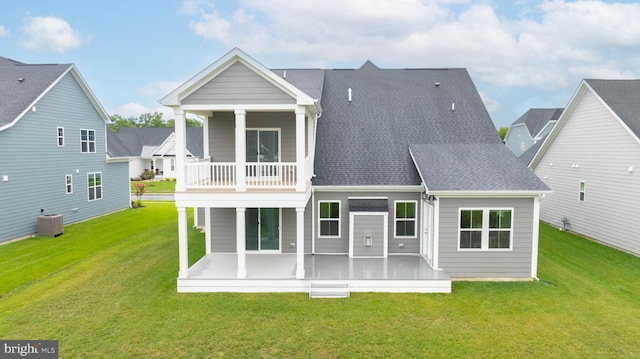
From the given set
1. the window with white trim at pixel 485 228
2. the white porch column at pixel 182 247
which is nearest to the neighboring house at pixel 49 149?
the white porch column at pixel 182 247

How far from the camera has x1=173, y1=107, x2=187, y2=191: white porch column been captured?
10656 millimetres

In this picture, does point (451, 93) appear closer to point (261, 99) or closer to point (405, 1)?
point (405, 1)

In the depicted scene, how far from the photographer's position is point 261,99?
1062 cm

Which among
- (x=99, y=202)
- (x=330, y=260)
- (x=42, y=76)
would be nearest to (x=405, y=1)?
(x=330, y=260)

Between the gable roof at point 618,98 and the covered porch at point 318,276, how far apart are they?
33.2ft

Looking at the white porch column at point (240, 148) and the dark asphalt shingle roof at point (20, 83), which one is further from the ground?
the dark asphalt shingle roof at point (20, 83)

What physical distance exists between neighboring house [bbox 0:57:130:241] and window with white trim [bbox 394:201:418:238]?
16.0m

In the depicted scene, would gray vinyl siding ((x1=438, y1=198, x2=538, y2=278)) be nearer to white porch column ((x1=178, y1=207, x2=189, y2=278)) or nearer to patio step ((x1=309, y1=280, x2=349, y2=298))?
patio step ((x1=309, y1=280, x2=349, y2=298))

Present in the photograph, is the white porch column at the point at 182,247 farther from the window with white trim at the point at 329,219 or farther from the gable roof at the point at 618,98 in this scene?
the gable roof at the point at 618,98

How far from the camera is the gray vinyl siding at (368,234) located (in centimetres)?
1295

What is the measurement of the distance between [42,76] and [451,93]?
19.9 metres

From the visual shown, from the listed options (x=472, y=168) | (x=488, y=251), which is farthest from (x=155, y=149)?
(x=488, y=251)

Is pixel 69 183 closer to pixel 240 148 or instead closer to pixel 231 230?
pixel 231 230

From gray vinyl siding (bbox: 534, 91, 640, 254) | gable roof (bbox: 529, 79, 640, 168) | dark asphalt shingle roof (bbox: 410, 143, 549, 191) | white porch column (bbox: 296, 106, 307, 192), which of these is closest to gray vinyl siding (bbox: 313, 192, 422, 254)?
dark asphalt shingle roof (bbox: 410, 143, 549, 191)
